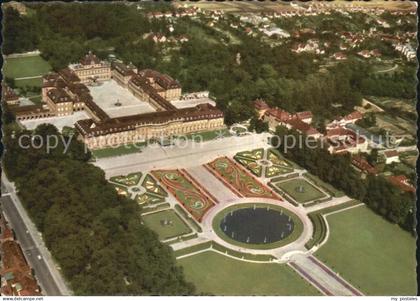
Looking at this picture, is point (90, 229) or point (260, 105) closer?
point (90, 229)

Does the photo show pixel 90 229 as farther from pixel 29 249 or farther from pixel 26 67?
pixel 26 67

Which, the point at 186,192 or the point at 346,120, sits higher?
the point at 346,120

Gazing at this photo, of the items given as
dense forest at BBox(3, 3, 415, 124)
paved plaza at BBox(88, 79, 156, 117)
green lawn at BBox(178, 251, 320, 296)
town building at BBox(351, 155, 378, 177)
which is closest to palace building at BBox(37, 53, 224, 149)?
paved plaza at BBox(88, 79, 156, 117)

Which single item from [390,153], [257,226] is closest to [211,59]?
[390,153]

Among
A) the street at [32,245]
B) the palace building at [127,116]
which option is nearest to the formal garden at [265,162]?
the palace building at [127,116]

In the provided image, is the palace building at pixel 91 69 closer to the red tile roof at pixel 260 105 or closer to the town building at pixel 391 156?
the red tile roof at pixel 260 105
